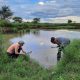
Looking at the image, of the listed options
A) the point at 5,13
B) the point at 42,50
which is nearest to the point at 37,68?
the point at 42,50

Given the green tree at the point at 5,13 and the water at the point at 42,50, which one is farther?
the green tree at the point at 5,13

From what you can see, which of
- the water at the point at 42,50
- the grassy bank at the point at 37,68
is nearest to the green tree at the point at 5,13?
the water at the point at 42,50

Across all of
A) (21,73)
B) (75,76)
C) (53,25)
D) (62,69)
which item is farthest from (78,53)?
(53,25)

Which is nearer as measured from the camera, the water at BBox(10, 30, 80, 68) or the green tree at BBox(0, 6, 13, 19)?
the water at BBox(10, 30, 80, 68)

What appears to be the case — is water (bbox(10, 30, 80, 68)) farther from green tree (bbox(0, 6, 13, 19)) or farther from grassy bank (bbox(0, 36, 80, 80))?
green tree (bbox(0, 6, 13, 19))

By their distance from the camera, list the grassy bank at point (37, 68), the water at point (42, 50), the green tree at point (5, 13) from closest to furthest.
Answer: the grassy bank at point (37, 68) → the water at point (42, 50) → the green tree at point (5, 13)

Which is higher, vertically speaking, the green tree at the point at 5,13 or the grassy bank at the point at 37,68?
the grassy bank at the point at 37,68

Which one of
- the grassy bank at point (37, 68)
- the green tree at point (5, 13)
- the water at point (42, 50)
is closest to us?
the grassy bank at point (37, 68)

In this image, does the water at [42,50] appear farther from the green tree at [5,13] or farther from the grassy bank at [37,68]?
the green tree at [5,13]

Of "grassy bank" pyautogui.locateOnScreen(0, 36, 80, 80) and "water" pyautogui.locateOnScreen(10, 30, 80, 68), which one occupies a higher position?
"grassy bank" pyautogui.locateOnScreen(0, 36, 80, 80)

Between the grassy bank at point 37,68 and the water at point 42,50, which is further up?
the grassy bank at point 37,68

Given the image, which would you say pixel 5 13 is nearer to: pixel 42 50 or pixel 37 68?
pixel 42 50

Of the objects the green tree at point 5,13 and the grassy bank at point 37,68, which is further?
the green tree at point 5,13

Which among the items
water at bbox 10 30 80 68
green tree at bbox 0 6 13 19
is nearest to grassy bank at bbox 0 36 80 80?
water at bbox 10 30 80 68
